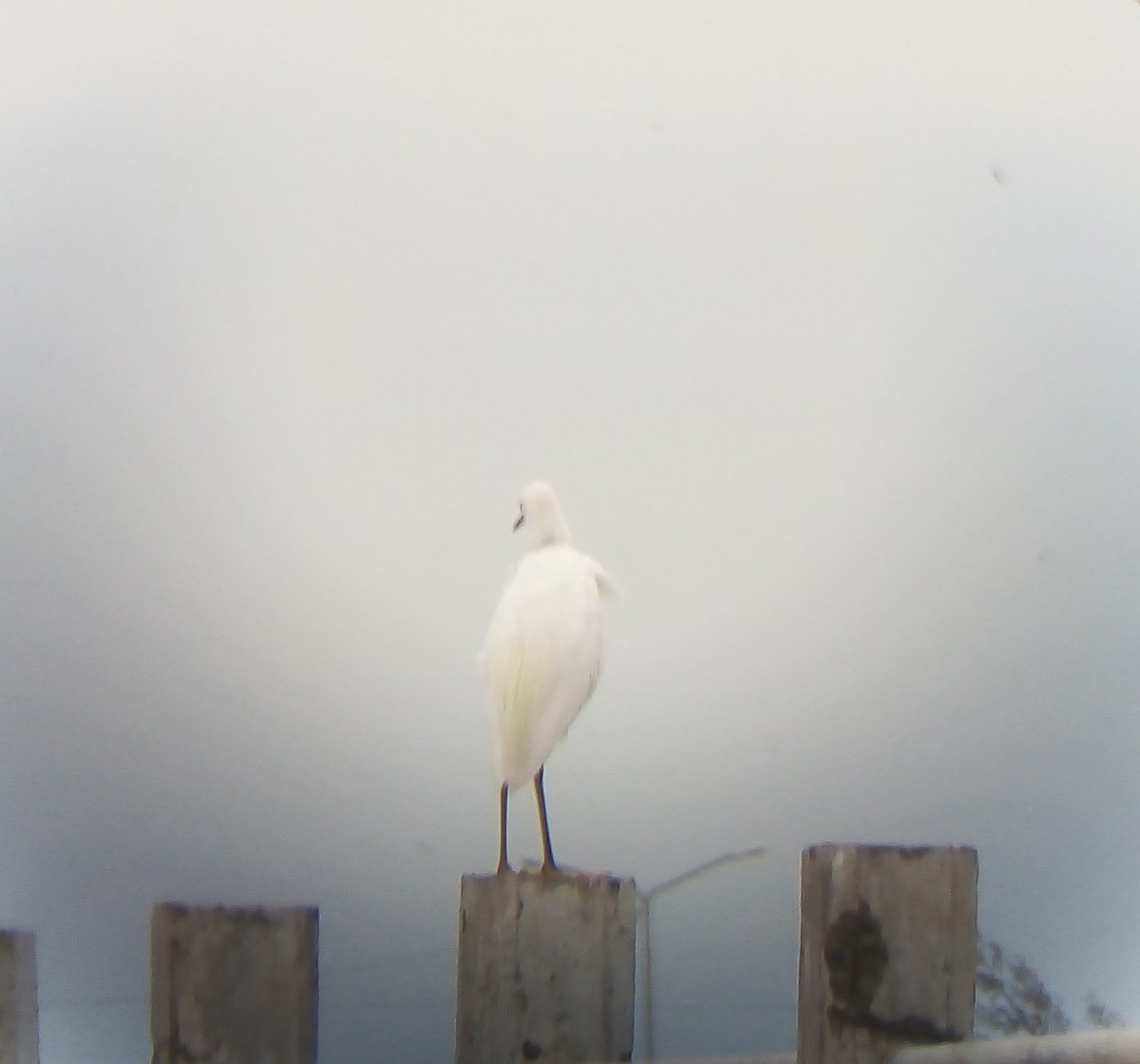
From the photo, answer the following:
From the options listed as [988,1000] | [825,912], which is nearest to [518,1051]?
[825,912]

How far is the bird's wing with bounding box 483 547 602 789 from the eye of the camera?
6.35 feet

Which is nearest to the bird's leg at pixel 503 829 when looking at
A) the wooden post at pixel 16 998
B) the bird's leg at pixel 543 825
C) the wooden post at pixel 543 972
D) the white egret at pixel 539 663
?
the white egret at pixel 539 663

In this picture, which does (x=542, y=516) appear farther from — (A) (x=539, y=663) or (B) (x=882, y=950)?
(B) (x=882, y=950)

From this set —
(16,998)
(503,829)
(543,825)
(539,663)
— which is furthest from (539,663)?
(16,998)

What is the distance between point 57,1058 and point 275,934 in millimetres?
1231

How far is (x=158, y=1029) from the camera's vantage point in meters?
1.14

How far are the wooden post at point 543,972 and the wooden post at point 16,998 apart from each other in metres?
0.36

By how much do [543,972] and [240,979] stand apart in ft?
0.84

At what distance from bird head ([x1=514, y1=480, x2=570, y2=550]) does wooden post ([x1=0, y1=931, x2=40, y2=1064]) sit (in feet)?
4.22

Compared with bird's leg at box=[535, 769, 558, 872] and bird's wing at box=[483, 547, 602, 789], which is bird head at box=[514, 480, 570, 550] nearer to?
bird's wing at box=[483, 547, 602, 789]

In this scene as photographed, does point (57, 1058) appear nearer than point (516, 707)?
No

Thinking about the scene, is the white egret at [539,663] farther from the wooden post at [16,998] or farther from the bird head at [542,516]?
the wooden post at [16,998]

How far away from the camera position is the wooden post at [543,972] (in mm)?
1173

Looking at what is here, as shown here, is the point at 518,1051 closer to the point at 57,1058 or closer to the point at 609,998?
the point at 609,998
